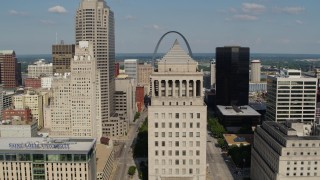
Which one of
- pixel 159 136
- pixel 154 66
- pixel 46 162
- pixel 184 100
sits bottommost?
pixel 46 162

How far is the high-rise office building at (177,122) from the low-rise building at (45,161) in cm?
4361

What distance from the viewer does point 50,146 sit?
5433 inches

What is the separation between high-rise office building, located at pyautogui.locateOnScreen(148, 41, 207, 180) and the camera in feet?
327

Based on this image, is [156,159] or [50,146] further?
[50,146]

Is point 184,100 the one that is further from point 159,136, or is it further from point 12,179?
point 12,179

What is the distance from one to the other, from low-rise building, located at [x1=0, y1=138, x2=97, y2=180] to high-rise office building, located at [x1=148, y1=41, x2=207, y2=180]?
143ft

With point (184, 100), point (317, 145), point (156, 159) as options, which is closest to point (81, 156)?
point (156, 159)

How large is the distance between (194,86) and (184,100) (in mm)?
4573

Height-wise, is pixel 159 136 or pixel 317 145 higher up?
pixel 159 136

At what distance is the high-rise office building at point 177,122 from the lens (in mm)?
99812

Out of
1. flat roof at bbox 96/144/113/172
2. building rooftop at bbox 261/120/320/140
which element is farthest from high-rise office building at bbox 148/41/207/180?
flat roof at bbox 96/144/113/172

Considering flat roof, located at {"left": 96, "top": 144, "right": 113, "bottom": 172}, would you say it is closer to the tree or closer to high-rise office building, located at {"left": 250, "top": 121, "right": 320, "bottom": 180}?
the tree

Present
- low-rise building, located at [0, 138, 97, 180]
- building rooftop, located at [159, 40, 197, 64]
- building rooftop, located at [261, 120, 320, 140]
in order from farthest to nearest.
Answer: building rooftop, located at [261, 120, 320, 140]
low-rise building, located at [0, 138, 97, 180]
building rooftop, located at [159, 40, 197, 64]

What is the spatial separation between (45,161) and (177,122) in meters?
62.3
